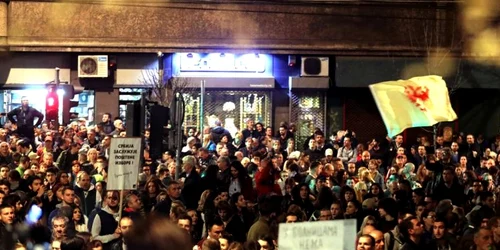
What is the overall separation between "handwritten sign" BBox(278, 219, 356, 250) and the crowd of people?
2.72 ft

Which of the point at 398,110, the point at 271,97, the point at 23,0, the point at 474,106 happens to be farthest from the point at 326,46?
the point at 398,110

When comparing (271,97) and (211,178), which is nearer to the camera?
(211,178)

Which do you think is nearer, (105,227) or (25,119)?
(105,227)

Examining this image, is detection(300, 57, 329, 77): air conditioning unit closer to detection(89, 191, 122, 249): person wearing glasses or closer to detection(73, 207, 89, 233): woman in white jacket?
detection(89, 191, 122, 249): person wearing glasses

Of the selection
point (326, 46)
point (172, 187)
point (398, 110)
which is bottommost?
point (172, 187)

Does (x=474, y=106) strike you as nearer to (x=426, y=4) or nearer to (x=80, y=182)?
(x=426, y=4)

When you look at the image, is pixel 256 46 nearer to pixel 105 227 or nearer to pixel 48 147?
pixel 48 147

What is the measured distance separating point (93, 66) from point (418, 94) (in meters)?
18.2

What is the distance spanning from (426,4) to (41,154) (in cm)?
1360

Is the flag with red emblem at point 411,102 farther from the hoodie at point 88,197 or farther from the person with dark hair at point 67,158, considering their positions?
the person with dark hair at point 67,158

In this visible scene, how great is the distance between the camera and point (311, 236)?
734 centimetres

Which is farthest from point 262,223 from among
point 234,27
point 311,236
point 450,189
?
point 234,27

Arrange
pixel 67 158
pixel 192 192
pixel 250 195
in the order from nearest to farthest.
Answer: pixel 192 192, pixel 250 195, pixel 67 158

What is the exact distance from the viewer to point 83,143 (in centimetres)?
2188
